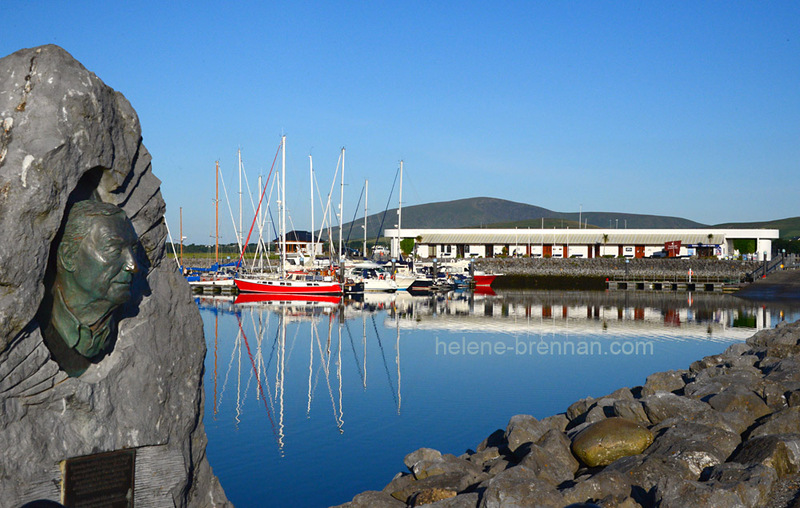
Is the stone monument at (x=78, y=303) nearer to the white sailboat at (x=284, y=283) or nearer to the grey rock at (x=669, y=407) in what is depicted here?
the grey rock at (x=669, y=407)

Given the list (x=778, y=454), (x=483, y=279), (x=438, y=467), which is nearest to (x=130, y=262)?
(x=438, y=467)

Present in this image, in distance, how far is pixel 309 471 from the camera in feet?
39.9

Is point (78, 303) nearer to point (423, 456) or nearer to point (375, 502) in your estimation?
point (375, 502)

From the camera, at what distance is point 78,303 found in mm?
4559

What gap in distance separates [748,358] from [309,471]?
9314 millimetres

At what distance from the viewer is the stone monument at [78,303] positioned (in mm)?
4266

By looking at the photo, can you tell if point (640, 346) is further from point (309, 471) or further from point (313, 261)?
point (313, 261)

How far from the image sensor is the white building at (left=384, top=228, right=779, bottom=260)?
80875 mm

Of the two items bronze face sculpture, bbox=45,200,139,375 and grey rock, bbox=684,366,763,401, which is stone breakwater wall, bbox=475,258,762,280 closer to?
grey rock, bbox=684,366,763,401

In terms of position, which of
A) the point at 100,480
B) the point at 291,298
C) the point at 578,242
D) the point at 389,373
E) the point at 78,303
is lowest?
the point at 389,373

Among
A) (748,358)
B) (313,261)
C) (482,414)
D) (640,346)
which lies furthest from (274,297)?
(748,358)

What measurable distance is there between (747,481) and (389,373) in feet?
52.6

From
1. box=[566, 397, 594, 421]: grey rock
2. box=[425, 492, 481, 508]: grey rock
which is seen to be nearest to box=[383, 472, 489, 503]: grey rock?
box=[425, 492, 481, 508]: grey rock

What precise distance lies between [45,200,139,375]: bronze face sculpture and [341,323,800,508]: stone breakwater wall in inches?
150
